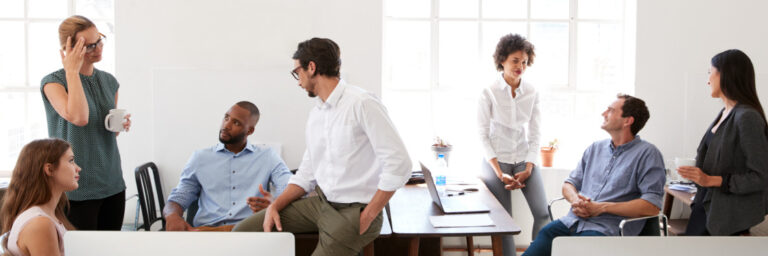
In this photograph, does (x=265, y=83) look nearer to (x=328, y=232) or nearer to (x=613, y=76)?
(x=328, y=232)

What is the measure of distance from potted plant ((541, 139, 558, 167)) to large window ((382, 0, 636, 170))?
132 mm

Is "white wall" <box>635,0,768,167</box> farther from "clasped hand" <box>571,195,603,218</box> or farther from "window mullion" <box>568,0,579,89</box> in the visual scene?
"clasped hand" <box>571,195,603,218</box>

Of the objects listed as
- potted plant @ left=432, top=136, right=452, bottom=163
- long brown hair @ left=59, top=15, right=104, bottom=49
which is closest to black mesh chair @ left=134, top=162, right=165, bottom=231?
long brown hair @ left=59, top=15, right=104, bottom=49

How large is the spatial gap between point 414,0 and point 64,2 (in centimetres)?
266

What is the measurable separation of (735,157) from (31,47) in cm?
469

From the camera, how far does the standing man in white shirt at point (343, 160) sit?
7.63ft

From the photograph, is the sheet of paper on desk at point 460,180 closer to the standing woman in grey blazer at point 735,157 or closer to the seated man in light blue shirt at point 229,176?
the seated man in light blue shirt at point 229,176

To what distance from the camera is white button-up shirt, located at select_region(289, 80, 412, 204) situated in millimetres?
2312

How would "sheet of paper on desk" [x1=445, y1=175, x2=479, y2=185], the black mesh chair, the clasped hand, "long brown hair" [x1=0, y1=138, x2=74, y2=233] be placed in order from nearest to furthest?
"long brown hair" [x1=0, y1=138, x2=74, y2=233]
the clasped hand
the black mesh chair
"sheet of paper on desk" [x1=445, y1=175, x2=479, y2=185]

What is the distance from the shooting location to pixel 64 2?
182 inches

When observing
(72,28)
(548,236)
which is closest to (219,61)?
(72,28)

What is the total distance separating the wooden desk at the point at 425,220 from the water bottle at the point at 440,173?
0.09 metres

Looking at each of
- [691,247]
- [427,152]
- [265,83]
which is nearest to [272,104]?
[265,83]

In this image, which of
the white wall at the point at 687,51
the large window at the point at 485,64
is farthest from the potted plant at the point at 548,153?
the white wall at the point at 687,51
